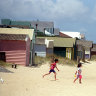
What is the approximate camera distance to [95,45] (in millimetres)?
63719

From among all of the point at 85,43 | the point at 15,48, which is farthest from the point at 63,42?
the point at 15,48

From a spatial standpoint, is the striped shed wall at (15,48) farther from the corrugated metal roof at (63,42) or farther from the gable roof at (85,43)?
the gable roof at (85,43)

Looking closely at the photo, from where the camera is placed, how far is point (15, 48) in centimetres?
3091

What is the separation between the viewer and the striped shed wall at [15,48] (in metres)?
30.5

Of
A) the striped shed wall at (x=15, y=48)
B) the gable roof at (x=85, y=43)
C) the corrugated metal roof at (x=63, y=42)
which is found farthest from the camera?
the gable roof at (x=85, y=43)

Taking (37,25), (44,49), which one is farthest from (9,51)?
(37,25)

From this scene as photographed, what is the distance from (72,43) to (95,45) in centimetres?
Answer: 1717

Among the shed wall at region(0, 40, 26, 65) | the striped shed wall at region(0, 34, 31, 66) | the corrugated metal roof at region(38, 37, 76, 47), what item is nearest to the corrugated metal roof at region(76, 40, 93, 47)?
the corrugated metal roof at region(38, 37, 76, 47)

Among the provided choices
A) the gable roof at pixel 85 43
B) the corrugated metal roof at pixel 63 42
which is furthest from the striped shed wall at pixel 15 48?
the gable roof at pixel 85 43

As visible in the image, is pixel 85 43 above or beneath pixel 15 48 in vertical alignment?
above

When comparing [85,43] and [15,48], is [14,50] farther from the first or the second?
[85,43]

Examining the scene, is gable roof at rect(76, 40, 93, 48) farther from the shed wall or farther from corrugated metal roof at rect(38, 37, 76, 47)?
the shed wall

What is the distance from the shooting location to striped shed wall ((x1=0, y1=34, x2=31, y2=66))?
30.5 meters

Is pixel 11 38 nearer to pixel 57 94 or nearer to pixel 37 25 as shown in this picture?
pixel 57 94
